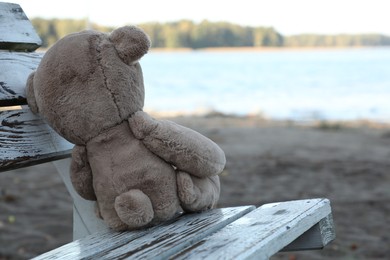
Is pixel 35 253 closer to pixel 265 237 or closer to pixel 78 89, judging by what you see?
pixel 78 89

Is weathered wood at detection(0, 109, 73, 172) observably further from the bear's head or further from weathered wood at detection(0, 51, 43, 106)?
the bear's head

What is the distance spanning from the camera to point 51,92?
1.80 metres

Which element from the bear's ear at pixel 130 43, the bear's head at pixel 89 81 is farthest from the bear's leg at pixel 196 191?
the bear's ear at pixel 130 43

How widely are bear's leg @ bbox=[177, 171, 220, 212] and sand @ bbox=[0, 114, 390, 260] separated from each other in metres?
2.45

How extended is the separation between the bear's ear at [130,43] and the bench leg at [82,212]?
546mm

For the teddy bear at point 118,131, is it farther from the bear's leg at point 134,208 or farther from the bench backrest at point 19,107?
the bench backrest at point 19,107

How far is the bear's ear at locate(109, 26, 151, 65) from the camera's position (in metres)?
1.83

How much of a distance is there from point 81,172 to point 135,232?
0.83 ft

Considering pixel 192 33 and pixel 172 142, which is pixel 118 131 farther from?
pixel 192 33

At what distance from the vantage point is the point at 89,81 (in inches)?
71.1

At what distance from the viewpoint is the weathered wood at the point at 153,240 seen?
4.95ft

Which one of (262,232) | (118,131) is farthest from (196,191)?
(262,232)

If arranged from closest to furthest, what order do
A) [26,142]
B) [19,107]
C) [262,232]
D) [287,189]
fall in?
1. [262,232]
2. [26,142]
3. [19,107]
4. [287,189]

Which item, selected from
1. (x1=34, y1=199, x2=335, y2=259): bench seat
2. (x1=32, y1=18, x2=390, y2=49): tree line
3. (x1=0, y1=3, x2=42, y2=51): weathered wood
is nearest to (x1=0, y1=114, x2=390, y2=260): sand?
(x1=32, y1=18, x2=390, y2=49): tree line
